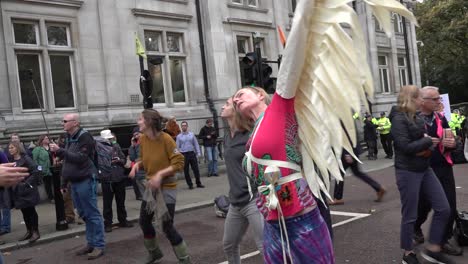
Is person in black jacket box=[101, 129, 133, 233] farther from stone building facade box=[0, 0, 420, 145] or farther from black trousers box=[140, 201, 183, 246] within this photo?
black trousers box=[140, 201, 183, 246]

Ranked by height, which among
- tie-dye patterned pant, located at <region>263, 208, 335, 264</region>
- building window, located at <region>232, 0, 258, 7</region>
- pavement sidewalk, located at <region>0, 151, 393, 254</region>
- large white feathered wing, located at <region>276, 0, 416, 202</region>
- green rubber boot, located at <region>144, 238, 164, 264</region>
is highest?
building window, located at <region>232, 0, 258, 7</region>

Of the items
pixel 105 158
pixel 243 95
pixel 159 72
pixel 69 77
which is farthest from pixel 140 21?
pixel 243 95

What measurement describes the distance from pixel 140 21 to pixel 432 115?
39.9ft

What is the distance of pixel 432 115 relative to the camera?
5129 mm

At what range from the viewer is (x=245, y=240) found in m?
6.65

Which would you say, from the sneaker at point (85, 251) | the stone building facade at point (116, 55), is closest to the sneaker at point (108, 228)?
the sneaker at point (85, 251)

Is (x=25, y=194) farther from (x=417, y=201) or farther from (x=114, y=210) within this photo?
(x=417, y=201)

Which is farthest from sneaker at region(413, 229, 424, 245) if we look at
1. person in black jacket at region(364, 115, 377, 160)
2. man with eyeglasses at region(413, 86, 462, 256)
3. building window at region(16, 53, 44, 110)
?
person in black jacket at region(364, 115, 377, 160)

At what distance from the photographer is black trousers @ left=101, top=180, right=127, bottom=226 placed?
8.44m

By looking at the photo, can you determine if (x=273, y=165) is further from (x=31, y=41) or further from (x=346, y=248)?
(x=31, y=41)

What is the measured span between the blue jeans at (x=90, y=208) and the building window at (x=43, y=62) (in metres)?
7.55

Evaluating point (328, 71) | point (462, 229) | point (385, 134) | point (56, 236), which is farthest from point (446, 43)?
point (328, 71)

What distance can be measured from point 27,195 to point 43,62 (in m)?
7.12

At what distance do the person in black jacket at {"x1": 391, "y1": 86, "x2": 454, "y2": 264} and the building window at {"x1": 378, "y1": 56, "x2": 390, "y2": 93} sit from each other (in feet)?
73.9
